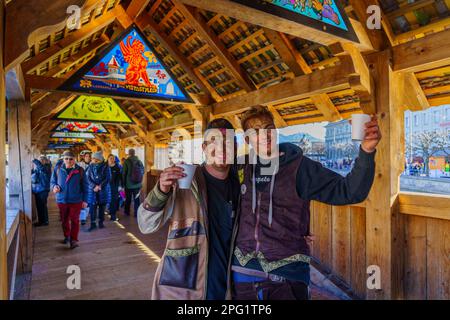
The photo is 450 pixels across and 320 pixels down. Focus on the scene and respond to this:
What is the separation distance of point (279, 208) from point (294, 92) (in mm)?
2939

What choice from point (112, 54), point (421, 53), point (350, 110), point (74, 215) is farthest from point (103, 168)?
point (421, 53)

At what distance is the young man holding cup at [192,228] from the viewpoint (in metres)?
1.42

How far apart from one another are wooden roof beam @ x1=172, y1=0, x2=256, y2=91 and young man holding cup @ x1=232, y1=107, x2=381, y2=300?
359 centimetres

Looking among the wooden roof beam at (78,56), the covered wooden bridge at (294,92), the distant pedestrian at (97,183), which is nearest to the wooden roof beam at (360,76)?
the covered wooden bridge at (294,92)

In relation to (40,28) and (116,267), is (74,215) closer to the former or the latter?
(116,267)

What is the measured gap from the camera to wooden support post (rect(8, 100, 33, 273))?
4.07 meters

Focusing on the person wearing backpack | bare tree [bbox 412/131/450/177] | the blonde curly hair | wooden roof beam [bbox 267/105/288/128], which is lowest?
the person wearing backpack

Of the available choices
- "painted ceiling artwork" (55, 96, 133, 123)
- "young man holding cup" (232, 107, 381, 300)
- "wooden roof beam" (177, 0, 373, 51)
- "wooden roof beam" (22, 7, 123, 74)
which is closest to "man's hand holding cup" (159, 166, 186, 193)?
"young man holding cup" (232, 107, 381, 300)

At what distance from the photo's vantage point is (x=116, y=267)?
166 inches

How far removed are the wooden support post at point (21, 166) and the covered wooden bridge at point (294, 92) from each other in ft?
0.05

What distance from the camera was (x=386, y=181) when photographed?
10.4 ft

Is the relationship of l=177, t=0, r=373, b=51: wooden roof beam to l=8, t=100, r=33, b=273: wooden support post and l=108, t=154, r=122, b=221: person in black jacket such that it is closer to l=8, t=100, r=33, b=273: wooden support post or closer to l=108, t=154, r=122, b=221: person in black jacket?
l=8, t=100, r=33, b=273: wooden support post

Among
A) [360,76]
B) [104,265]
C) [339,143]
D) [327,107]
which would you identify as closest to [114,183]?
[104,265]
